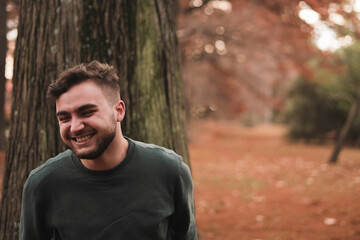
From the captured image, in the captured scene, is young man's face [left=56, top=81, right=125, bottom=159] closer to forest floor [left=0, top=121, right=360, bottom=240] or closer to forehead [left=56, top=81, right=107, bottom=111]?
forehead [left=56, top=81, right=107, bottom=111]

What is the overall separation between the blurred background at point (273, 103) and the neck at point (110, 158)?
453cm

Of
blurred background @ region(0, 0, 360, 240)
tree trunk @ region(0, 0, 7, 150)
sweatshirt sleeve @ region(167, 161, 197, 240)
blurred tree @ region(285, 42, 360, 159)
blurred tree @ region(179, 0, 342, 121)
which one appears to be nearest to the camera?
sweatshirt sleeve @ region(167, 161, 197, 240)

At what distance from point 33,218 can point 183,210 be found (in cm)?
81

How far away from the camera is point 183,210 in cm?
228

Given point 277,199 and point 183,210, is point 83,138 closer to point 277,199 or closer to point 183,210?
point 183,210

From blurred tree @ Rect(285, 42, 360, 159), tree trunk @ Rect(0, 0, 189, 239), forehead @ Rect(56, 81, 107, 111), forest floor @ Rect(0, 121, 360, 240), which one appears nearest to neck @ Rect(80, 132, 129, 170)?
forehead @ Rect(56, 81, 107, 111)

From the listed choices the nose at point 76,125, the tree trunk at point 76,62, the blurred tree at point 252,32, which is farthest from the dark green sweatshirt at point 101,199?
the blurred tree at point 252,32

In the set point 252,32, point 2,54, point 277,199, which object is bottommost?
point 277,199

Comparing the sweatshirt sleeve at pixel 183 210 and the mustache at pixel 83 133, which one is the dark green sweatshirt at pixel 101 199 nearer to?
the sweatshirt sleeve at pixel 183 210

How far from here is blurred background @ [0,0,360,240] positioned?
733 centimetres

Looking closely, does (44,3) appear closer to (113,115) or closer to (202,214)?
(113,115)

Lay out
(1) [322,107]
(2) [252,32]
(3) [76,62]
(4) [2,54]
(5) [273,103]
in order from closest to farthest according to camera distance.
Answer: (3) [76,62], (4) [2,54], (2) [252,32], (1) [322,107], (5) [273,103]

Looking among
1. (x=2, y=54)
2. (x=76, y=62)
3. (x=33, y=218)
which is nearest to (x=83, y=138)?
(x=33, y=218)

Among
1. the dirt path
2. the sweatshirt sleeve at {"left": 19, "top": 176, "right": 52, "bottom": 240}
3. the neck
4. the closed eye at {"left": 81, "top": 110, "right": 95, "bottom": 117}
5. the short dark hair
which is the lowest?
the dirt path
